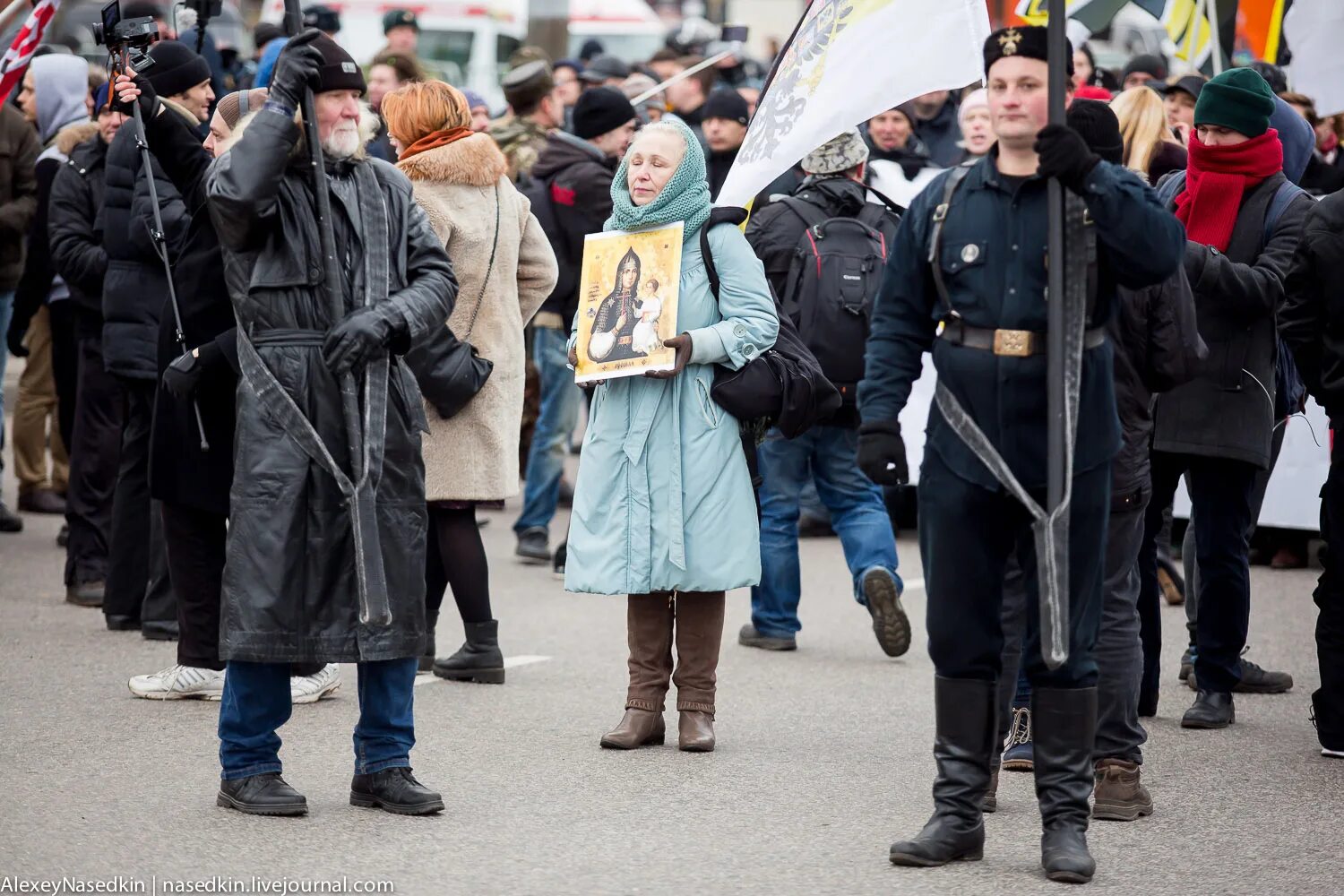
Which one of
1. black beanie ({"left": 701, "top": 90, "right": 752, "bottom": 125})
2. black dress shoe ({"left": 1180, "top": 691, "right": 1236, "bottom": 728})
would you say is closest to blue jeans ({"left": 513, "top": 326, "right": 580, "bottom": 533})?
black beanie ({"left": 701, "top": 90, "right": 752, "bottom": 125})

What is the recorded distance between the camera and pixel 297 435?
530 cm

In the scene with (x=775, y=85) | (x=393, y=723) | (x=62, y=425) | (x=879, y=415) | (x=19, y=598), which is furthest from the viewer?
(x=62, y=425)

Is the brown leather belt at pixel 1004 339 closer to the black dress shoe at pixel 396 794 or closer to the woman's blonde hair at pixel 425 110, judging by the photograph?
the black dress shoe at pixel 396 794

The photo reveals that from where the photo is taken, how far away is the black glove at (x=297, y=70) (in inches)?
203

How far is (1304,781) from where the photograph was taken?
6246 millimetres

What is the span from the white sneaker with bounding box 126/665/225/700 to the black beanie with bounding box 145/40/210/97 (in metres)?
2.29

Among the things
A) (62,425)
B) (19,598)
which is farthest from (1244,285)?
(62,425)

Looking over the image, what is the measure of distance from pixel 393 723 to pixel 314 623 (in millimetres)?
425

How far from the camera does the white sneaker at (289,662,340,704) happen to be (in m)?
7.06

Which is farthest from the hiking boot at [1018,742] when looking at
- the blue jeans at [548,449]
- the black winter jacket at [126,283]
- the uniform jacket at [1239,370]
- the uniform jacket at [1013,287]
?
the blue jeans at [548,449]

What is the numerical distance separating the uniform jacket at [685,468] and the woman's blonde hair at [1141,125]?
179 centimetres

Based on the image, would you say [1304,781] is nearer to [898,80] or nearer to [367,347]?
[898,80]

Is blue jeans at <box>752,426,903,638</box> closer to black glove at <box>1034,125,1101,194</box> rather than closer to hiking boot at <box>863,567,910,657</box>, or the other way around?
hiking boot at <box>863,567,910,657</box>

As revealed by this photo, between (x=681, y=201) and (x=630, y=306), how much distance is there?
1.30 feet
